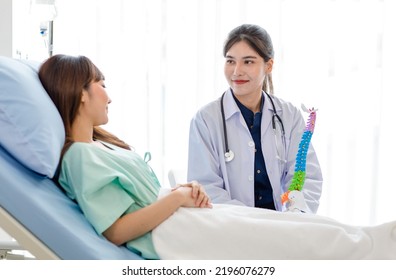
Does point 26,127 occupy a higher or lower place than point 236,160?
higher

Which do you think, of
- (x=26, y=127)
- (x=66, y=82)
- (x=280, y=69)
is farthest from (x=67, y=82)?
(x=280, y=69)

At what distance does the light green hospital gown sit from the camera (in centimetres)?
144

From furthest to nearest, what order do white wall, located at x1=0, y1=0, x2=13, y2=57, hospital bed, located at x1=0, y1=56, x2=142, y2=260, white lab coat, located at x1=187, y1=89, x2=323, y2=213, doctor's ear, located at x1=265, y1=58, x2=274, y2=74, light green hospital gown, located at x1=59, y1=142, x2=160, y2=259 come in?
white wall, located at x1=0, y1=0, x2=13, y2=57, doctor's ear, located at x1=265, y1=58, x2=274, y2=74, white lab coat, located at x1=187, y1=89, x2=323, y2=213, light green hospital gown, located at x1=59, y1=142, x2=160, y2=259, hospital bed, located at x1=0, y1=56, x2=142, y2=260

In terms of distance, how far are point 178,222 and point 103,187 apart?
22 centimetres

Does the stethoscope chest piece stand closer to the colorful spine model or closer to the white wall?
the colorful spine model

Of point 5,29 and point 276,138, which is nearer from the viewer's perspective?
point 276,138

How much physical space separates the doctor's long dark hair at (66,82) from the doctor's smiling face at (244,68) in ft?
2.51

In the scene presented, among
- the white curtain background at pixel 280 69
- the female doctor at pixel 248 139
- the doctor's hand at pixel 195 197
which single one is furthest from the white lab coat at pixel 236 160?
the white curtain background at pixel 280 69

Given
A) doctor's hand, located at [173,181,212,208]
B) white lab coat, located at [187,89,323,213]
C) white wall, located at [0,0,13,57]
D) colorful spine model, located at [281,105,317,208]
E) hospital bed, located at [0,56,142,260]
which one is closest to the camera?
hospital bed, located at [0,56,142,260]

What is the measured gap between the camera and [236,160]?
2197 mm

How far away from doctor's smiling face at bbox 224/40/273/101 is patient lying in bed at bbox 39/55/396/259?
29.7 inches

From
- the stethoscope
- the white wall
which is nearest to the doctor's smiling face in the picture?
the stethoscope

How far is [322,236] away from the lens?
4.66 feet

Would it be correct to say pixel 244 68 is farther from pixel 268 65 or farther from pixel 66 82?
pixel 66 82
